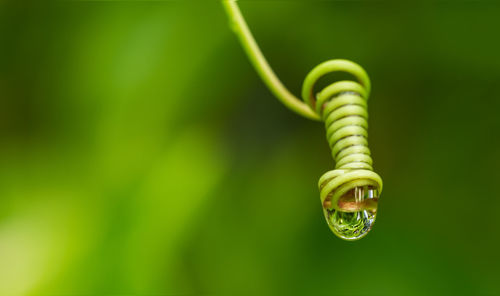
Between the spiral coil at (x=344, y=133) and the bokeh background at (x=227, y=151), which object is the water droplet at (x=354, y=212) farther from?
the bokeh background at (x=227, y=151)

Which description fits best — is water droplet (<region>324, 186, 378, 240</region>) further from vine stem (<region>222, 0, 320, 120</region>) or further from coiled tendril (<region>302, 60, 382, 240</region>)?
vine stem (<region>222, 0, 320, 120</region>)

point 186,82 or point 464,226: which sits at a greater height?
point 186,82

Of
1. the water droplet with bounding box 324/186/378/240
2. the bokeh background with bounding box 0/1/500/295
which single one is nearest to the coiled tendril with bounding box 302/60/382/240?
the water droplet with bounding box 324/186/378/240

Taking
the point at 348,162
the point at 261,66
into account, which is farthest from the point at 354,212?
the point at 261,66

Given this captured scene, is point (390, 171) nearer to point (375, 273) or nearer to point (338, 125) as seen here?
point (375, 273)

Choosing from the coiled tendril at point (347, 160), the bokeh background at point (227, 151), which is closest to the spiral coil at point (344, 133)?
the coiled tendril at point (347, 160)

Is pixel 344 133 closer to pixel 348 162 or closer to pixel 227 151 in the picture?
pixel 348 162

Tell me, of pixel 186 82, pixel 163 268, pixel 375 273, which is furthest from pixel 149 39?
pixel 375 273
